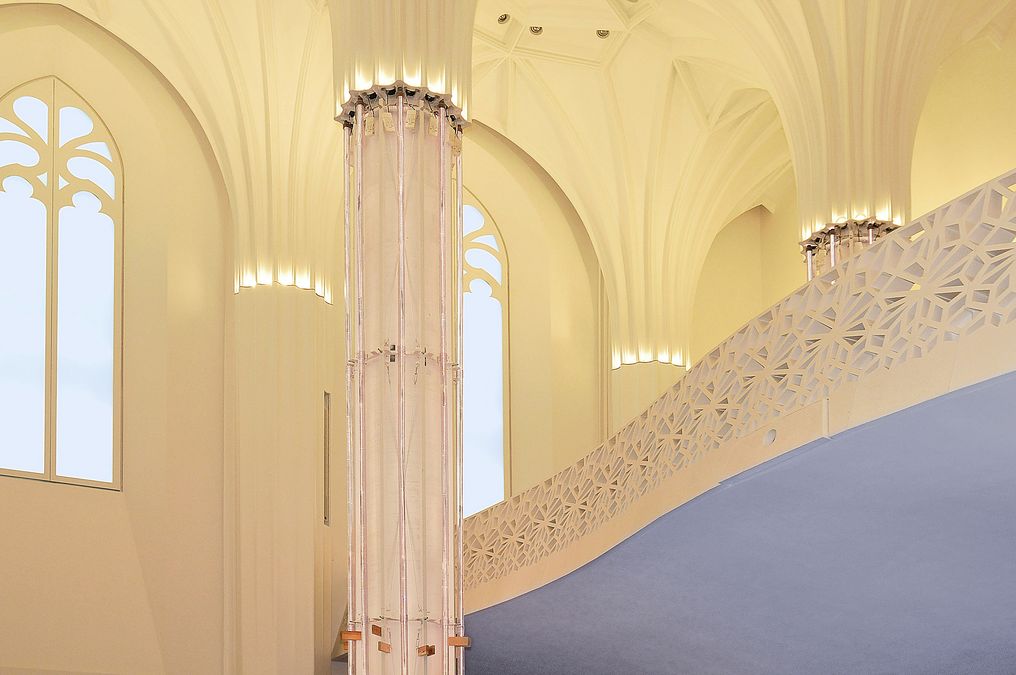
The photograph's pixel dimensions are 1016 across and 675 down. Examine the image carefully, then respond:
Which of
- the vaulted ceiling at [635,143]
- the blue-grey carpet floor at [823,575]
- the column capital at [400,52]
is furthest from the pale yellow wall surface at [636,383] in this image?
the column capital at [400,52]

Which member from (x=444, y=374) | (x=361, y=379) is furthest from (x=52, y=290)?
(x=444, y=374)

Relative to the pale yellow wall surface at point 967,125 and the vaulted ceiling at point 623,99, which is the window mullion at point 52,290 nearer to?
the vaulted ceiling at point 623,99

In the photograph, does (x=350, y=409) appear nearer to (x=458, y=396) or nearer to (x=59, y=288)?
(x=458, y=396)

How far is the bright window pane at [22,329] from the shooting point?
528 inches

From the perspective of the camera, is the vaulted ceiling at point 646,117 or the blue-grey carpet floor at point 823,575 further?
the vaulted ceiling at point 646,117

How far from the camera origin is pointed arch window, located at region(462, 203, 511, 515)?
17.1m

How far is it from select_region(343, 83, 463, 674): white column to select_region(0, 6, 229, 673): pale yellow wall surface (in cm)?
445

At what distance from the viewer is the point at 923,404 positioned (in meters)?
7.91

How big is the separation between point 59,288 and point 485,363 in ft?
17.7

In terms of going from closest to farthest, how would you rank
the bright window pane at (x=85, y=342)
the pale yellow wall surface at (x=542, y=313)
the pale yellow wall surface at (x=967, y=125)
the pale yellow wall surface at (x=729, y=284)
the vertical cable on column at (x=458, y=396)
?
1. the vertical cable on column at (x=458, y=396)
2. the bright window pane at (x=85, y=342)
3. the pale yellow wall surface at (x=967, y=125)
4. the pale yellow wall surface at (x=542, y=313)
5. the pale yellow wall surface at (x=729, y=284)

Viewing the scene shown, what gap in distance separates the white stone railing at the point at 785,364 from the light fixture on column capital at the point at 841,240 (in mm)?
3384

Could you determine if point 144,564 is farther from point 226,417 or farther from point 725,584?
point 725,584

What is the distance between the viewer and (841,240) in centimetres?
1348

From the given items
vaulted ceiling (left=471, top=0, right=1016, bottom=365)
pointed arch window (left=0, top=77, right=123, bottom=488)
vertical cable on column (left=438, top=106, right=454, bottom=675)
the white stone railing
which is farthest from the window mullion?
vertical cable on column (left=438, top=106, right=454, bottom=675)
